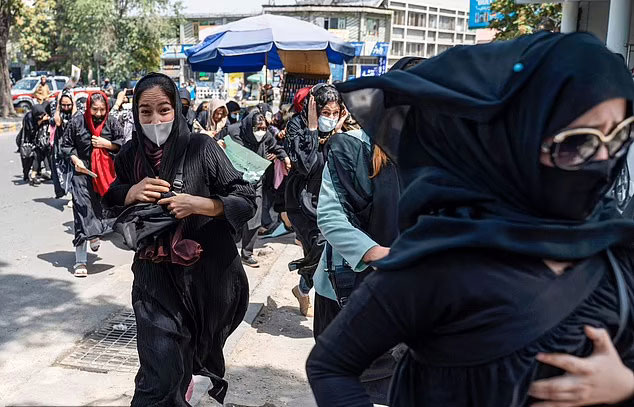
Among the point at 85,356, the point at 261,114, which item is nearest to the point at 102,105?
the point at 261,114

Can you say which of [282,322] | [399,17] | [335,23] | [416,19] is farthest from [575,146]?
[416,19]

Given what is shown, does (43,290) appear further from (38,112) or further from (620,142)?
(38,112)

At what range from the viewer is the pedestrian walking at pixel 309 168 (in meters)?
4.86

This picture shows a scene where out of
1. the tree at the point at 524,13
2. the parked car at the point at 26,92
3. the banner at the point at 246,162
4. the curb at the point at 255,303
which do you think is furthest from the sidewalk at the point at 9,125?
the banner at the point at 246,162

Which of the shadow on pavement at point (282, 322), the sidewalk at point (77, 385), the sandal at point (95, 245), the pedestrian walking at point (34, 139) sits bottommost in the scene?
the shadow on pavement at point (282, 322)

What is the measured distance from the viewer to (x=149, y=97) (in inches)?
133

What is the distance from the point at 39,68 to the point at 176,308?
5658cm

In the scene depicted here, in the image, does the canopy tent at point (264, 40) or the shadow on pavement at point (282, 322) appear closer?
the shadow on pavement at point (282, 322)

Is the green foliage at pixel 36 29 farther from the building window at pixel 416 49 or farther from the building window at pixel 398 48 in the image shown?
the building window at pixel 416 49

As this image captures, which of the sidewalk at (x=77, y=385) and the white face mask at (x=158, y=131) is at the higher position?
the white face mask at (x=158, y=131)

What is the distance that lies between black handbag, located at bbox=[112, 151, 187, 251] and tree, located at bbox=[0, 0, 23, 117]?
23106 mm

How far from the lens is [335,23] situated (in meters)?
69.9

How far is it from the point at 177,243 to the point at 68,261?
15.7 ft

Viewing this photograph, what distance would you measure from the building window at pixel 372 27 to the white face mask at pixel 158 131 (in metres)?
71.7
